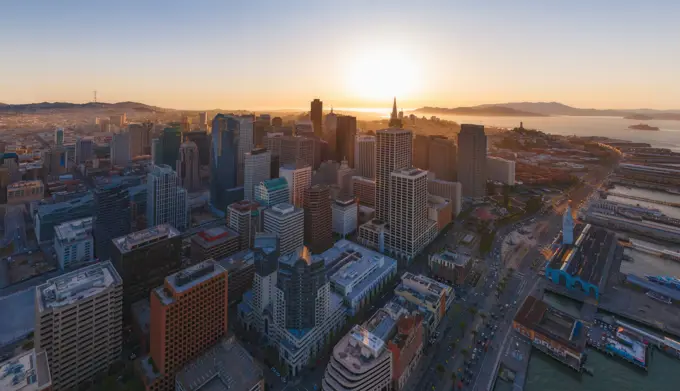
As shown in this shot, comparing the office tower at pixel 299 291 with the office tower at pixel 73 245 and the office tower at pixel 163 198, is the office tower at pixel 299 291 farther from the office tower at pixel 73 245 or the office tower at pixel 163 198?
the office tower at pixel 163 198

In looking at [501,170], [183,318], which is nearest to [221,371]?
[183,318]

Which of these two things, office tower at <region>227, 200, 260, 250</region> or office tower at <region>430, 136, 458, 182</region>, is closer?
office tower at <region>227, 200, 260, 250</region>

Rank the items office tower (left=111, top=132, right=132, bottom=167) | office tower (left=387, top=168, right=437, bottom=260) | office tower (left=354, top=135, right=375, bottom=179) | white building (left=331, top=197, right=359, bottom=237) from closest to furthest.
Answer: office tower (left=387, top=168, right=437, bottom=260) < white building (left=331, top=197, right=359, bottom=237) < office tower (left=354, top=135, right=375, bottom=179) < office tower (left=111, top=132, right=132, bottom=167)

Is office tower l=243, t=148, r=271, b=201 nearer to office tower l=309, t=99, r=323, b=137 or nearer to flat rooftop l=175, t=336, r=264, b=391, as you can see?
flat rooftop l=175, t=336, r=264, b=391

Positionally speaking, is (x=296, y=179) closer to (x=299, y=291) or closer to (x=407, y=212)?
(x=407, y=212)

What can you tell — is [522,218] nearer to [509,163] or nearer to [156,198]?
[509,163]

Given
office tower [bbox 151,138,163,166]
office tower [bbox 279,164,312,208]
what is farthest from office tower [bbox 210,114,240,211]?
office tower [bbox 151,138,163,166]
